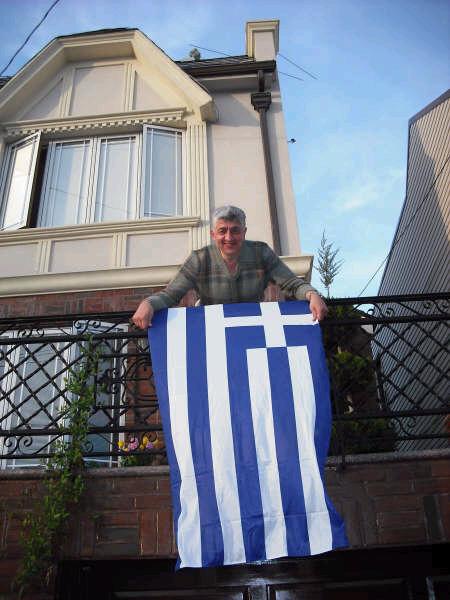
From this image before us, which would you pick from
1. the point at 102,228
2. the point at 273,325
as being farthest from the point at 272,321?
the point at 102,228

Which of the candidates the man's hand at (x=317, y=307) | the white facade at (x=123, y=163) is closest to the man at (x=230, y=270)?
the man's hand at (x=317, y=307)

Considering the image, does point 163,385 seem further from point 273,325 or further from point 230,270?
point 230,270

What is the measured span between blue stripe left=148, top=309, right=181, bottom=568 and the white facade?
3.38 m

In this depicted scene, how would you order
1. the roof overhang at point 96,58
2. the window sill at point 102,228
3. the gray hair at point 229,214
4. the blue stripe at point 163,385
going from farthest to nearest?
the roof overhang at point 96,58 < the window sill at point 102,228 < the gray hair at point 229,214 < the blue stripe at point 163,385

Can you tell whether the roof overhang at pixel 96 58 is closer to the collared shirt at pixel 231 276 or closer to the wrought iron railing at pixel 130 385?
the wrought iron railing at pixel 130 385

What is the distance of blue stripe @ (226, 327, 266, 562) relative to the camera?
292cm

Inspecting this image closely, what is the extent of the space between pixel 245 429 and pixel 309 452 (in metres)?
0.38

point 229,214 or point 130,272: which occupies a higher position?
point 130,272

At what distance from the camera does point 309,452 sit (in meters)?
Answer: 3.09

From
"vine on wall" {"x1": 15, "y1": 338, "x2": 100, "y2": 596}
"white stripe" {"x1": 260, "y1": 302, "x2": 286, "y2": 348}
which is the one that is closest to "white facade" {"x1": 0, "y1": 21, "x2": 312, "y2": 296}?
A: "white stripe" {"x1": 260, "y1": 302, "x2": 286, "y2": 348}

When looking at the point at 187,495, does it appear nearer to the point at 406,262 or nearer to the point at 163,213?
the point at 163,213

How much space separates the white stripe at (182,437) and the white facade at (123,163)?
135 inches

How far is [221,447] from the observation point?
3.12 m

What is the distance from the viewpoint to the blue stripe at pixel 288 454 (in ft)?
9.50
